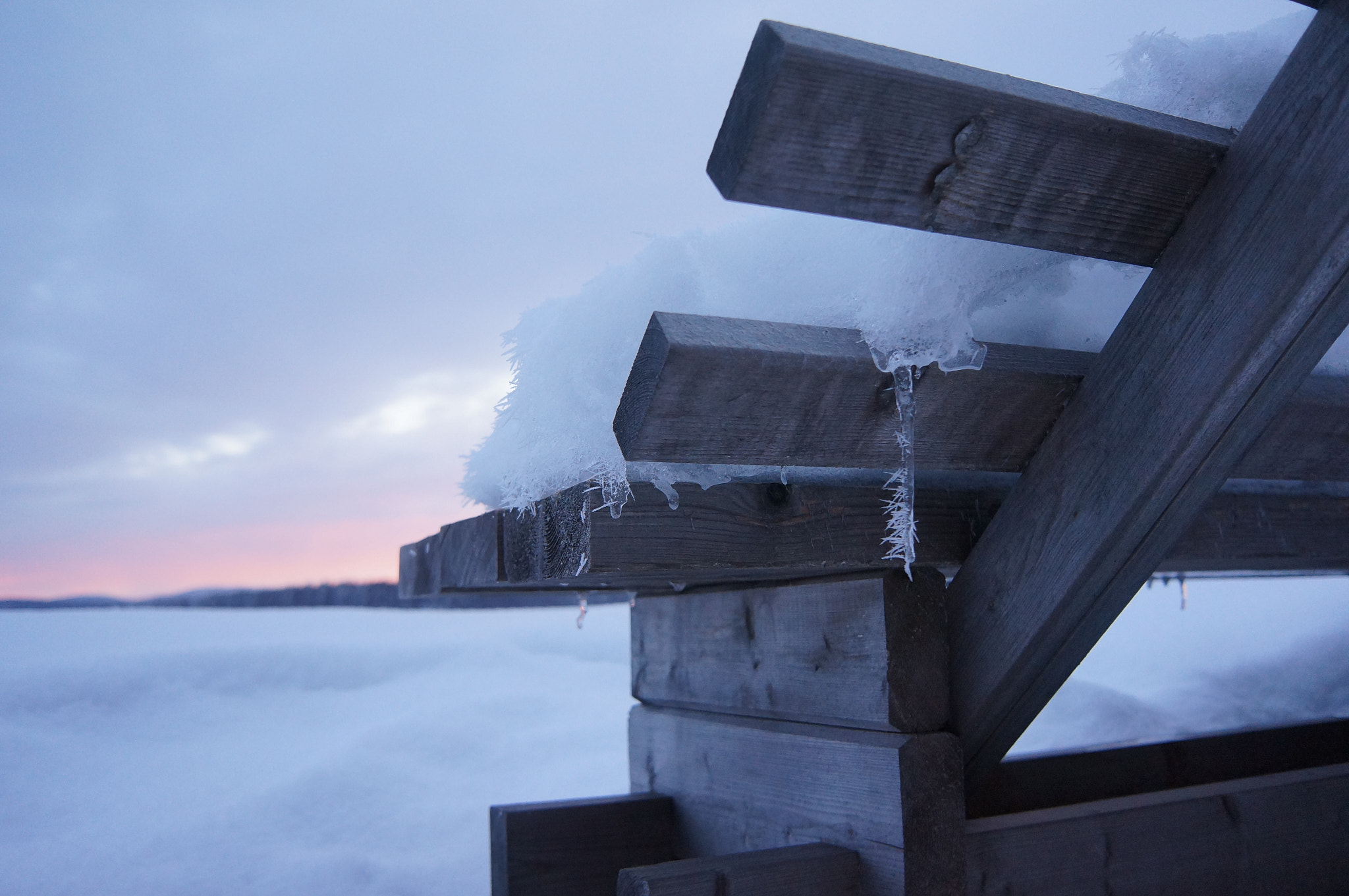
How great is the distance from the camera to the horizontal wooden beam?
113 centimetres

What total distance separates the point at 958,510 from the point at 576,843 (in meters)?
1.05

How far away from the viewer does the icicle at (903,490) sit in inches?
39.6

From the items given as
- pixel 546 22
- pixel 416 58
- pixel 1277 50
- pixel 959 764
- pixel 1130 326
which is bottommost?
pixel 959 764

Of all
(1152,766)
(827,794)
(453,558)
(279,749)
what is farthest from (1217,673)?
(279,749)

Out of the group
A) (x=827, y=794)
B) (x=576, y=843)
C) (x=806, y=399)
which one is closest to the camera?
(x=806, y=399)

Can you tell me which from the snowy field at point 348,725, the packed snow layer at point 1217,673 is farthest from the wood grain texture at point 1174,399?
the snowy field at point 348,725

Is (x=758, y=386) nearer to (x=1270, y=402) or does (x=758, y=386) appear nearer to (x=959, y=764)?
(x=1270, y=402)

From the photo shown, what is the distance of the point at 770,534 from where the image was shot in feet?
3.93

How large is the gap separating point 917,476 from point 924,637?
0.25 m

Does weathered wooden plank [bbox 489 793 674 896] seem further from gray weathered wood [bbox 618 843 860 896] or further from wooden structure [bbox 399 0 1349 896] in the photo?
gray weathered wood [bbox 618 843 860 896]

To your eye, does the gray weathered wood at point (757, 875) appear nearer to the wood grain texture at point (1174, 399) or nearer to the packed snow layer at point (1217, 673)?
the wood grain texture at point (1174, 399)

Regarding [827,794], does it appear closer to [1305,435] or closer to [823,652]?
[823,652]

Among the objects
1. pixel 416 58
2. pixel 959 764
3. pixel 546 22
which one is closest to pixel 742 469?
pixel 959 764

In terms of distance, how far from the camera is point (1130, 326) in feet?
3.43
